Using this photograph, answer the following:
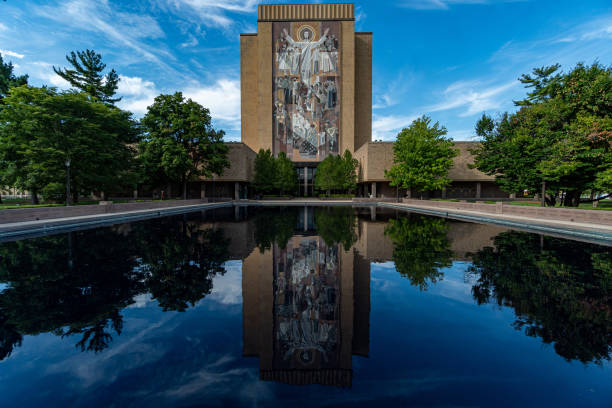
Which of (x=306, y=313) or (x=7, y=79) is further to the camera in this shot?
(x=7, y=79)

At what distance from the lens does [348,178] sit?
51406 mm

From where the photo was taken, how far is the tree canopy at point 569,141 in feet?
56.9

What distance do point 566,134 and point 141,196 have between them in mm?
56449

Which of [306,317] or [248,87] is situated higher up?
[248,87]

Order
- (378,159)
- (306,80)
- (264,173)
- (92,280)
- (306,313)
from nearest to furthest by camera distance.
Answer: (306,313)
(92,280)
(378,159)
(264,173)
(306,80)

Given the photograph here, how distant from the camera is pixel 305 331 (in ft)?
13.3

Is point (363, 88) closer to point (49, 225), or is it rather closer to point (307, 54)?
point (307, 54)

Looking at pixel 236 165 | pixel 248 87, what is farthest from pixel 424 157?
pixel 248 87

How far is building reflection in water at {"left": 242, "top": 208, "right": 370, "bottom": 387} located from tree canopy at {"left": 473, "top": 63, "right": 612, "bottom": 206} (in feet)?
65.6

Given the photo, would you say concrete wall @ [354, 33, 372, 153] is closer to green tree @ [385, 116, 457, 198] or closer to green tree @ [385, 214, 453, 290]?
green tree @ [385, 116, 457, 198]

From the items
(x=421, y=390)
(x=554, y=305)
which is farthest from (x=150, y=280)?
(x=554, y=305)

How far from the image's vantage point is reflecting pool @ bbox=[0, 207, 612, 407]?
2.77 m

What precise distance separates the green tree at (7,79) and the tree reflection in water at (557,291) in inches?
1841

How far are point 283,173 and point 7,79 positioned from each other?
37731 mm
